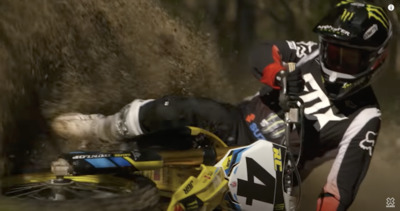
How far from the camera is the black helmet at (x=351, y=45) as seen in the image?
283cm

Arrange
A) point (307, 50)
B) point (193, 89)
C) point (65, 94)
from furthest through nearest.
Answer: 1. point (193, 89)
2. point (65, 94)
3. point (307, 50)

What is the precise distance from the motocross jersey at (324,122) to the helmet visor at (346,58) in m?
0.16

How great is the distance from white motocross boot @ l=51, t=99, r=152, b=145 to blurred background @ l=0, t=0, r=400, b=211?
3.4 inches

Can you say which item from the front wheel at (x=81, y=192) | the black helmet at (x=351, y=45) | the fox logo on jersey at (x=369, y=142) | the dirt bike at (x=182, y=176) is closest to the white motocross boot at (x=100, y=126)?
the dirt bike at (x=182, y=176)

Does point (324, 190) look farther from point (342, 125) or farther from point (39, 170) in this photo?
point (39, 170)

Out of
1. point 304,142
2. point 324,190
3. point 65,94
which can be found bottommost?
point 324,190

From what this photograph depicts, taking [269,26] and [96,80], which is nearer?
[96,80]

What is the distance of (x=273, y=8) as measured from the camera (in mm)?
5324

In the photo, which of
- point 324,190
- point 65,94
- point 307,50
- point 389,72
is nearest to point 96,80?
point 65,94

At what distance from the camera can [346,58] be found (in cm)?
292

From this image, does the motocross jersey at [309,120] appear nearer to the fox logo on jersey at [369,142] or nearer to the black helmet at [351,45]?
→ the fox logo on jersey at [369,142]

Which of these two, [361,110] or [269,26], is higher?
[269,26]

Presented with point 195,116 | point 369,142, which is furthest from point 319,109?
point 195,116

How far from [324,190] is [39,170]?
1473 mm
